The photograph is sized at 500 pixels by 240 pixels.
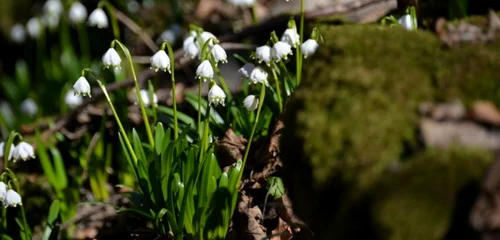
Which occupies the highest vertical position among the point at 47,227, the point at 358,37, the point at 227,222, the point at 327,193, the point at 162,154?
the point at 358,37

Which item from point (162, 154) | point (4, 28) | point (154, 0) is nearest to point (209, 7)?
point (154, 0)

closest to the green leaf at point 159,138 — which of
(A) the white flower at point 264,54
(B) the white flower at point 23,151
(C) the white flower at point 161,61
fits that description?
(C) the white flower at point 161,61

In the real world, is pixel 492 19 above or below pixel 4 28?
above

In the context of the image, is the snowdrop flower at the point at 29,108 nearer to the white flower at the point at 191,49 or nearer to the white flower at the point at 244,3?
the white flower at the point at 244,3

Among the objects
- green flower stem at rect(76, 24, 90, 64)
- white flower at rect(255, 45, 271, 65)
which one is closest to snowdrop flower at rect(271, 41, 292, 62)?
white flower at rect(255, 45, 271, 65)

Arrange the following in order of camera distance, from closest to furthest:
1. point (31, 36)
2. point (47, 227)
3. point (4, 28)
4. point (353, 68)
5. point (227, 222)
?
1. point (353, 68)
2. point (227, 222)
3. point (47, 227)
4. point (31, 36)
5. point (4, 28)

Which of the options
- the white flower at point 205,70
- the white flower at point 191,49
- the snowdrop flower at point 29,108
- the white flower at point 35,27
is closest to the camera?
the white flower at point 205,70

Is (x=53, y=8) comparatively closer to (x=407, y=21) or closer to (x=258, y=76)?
(x=258, y=76)

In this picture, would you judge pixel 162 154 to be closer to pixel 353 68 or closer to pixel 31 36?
pixel 353 68
